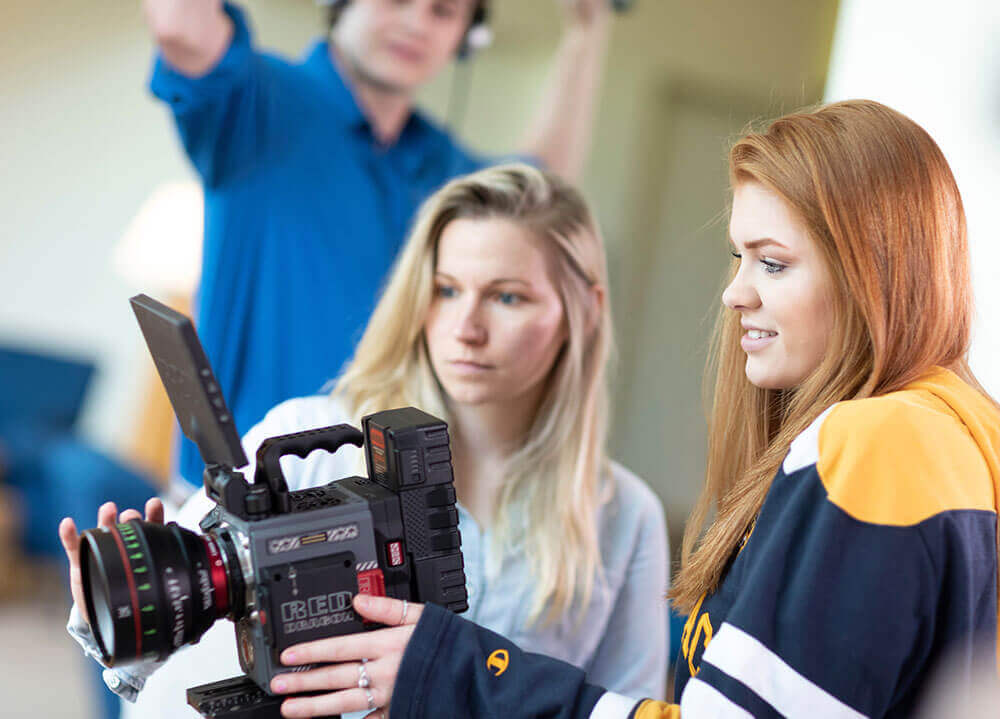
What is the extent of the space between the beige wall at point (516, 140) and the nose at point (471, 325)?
1142 millimetres

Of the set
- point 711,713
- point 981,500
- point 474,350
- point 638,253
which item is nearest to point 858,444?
point 981,500

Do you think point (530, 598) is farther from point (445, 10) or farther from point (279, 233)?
point (445, 10)

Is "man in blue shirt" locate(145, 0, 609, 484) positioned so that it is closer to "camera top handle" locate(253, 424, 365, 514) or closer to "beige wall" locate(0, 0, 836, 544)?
"beige wall" locate(0, 0, 836, 544)

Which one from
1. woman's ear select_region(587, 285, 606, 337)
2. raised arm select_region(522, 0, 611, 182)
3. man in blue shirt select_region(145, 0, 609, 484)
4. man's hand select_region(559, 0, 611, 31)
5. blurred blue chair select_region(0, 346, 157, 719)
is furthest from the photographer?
blurred blue chair select_region(0, 346, 157, 719)

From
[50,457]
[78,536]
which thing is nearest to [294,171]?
[78,536]

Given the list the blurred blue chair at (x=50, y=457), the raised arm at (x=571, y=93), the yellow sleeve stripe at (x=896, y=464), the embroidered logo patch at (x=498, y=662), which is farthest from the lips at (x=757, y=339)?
the blurred blue chair at (x=50, y=457)

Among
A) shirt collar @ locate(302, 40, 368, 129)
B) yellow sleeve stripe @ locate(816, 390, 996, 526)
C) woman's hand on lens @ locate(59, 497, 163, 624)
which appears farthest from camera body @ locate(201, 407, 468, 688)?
shirt collar @ locate(302, 40, 368, 129)

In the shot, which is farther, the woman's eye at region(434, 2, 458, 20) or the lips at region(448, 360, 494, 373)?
the woman's eye at region(434, 2, 458, 20)

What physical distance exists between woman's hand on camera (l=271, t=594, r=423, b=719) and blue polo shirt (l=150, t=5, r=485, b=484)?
1041mm

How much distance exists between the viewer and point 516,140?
9.75 ft

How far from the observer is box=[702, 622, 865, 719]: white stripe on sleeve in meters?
0.75

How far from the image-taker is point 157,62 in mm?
1699

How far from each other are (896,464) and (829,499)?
0.05m

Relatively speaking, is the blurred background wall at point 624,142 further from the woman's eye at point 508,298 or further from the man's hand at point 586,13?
the woman's eye at point 508,298
